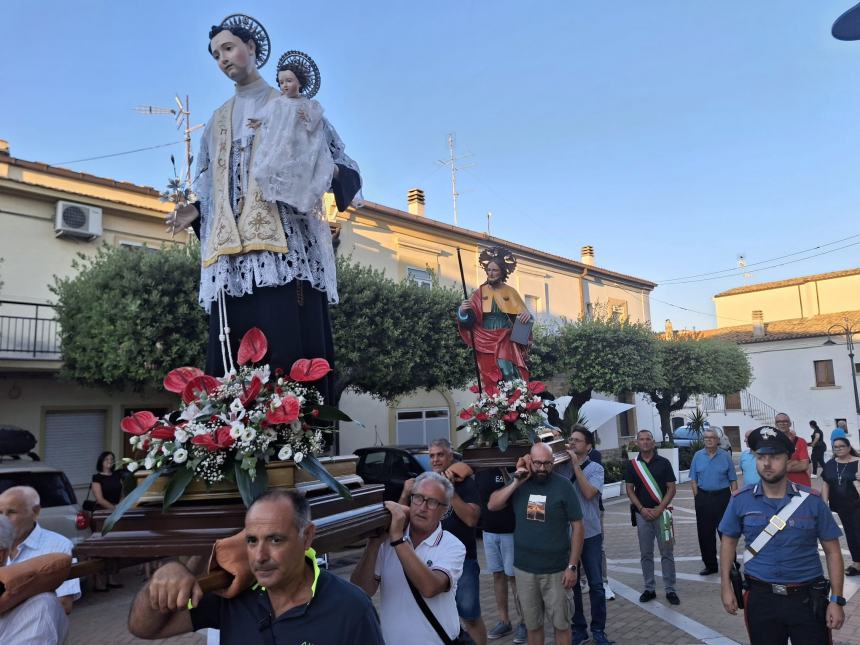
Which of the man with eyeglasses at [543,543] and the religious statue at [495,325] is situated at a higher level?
the religious statue at [495,325]

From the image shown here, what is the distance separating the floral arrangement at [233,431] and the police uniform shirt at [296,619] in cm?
32

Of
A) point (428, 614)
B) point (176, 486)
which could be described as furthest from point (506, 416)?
point (176, 486)

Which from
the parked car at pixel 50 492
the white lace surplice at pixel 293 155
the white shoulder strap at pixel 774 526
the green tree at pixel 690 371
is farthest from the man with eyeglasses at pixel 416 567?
the green tree at pixel 690 371

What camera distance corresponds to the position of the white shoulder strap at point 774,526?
4129 millimetres

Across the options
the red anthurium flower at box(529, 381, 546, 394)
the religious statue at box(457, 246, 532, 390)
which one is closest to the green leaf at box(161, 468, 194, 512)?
the red anthurium flower at box(529, 381, 546, 394)

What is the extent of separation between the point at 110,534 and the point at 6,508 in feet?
6.43

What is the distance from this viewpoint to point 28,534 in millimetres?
3715

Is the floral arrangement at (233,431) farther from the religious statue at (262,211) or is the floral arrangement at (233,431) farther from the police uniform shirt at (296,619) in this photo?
the religious statue at (262,211)

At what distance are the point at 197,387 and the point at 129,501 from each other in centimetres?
49

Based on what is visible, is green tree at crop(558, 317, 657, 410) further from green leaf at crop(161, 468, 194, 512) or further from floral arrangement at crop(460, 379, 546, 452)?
green leaf at crop(161, 468, 194, 512)

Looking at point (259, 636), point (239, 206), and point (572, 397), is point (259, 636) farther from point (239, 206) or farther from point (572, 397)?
point (572, 397)

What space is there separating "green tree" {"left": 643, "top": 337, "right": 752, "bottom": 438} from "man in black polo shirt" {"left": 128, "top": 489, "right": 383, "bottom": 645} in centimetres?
2595

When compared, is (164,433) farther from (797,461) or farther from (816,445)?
(816,445)

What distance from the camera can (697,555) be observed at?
9.94 meters
